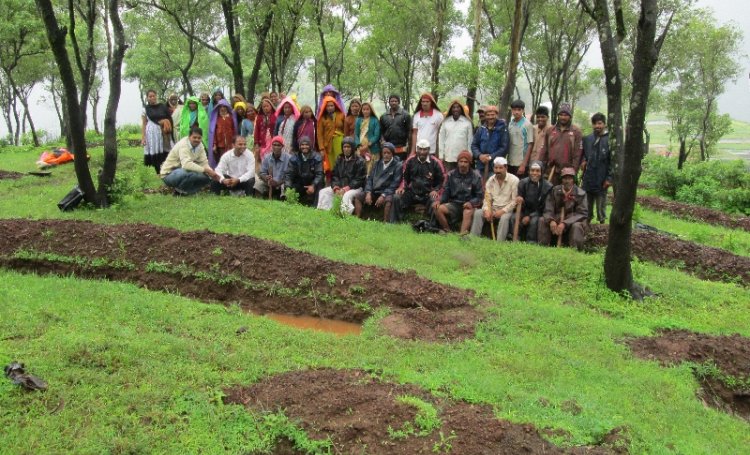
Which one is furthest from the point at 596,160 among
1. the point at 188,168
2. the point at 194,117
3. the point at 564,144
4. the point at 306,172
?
the point at 194,117

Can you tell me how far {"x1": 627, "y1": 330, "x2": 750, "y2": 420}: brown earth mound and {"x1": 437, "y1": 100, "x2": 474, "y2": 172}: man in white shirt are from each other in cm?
562

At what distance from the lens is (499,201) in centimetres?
1026

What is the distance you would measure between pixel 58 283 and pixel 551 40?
26.8 meters

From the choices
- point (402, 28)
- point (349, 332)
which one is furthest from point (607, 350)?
point (402, 28)

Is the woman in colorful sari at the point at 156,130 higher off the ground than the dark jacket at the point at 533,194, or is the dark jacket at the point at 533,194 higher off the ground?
the woman in colorful sari at the point at 156,130

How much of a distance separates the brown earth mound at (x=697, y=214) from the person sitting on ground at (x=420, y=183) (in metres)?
8.99

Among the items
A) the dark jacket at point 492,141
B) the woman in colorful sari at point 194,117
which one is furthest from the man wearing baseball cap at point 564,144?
the woman in colorful sari at point 194,117

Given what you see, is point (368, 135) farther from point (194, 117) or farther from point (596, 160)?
point (596, 160)

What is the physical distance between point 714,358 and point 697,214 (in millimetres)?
11651

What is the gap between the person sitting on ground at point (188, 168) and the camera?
11867mm

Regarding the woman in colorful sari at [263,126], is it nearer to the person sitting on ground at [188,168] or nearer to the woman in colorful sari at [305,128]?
the woman in colorful sari at [305,128]

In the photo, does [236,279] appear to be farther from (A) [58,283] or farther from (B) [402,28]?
(B) [402,28]

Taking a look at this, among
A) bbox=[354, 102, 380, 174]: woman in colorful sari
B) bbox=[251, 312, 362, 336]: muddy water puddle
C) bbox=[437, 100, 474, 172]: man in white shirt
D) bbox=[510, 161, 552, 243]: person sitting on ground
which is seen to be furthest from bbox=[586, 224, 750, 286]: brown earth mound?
bbox=[251, 312, 362, 336]: muddy water puddle

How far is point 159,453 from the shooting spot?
396 centimetres
